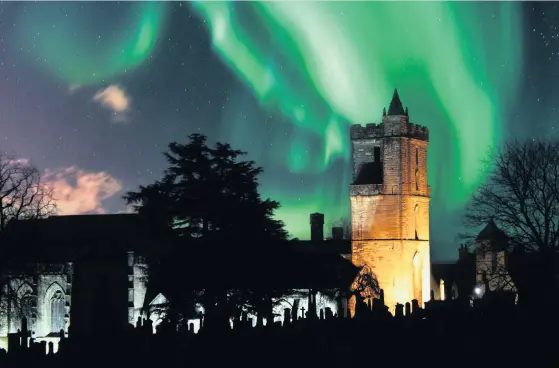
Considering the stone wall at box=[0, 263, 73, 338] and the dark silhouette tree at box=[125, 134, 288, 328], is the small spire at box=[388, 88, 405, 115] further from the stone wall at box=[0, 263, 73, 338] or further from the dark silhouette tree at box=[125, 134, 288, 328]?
the dark silhouette tree at box=[125, 134, 288, 328]

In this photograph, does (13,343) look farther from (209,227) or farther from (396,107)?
(396,107)

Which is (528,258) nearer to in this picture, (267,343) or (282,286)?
(282,286)

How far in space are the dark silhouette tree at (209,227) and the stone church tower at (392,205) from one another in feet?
112

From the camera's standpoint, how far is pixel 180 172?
43.0 meters

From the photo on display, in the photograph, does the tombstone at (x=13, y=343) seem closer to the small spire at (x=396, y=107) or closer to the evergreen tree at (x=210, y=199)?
the evergreen tree at (x=210, y=199)

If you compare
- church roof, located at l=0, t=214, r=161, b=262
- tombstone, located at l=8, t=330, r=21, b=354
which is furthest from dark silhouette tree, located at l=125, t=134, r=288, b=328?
tombstone, located at l=8, t=330, r=21, b=354

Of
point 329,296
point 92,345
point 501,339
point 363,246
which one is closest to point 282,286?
point 329,296

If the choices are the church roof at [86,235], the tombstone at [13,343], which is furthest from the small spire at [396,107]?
the tombstone at [13,343]

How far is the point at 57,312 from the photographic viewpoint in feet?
210

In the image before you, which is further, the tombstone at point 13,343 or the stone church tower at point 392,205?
the stone church tower at point 392,205

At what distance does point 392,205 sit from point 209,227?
36.7 metres

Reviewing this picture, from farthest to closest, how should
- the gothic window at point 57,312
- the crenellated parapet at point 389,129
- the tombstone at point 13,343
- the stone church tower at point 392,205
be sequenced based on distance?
the crenellated parapet at point 389,129, the stone church tower at point 392,205, the gothic window at point 57,312, the tombstone at point 13,343

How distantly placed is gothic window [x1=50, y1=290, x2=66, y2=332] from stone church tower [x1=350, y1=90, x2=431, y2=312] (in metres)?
22.5

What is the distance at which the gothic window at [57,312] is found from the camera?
63.7 metres
